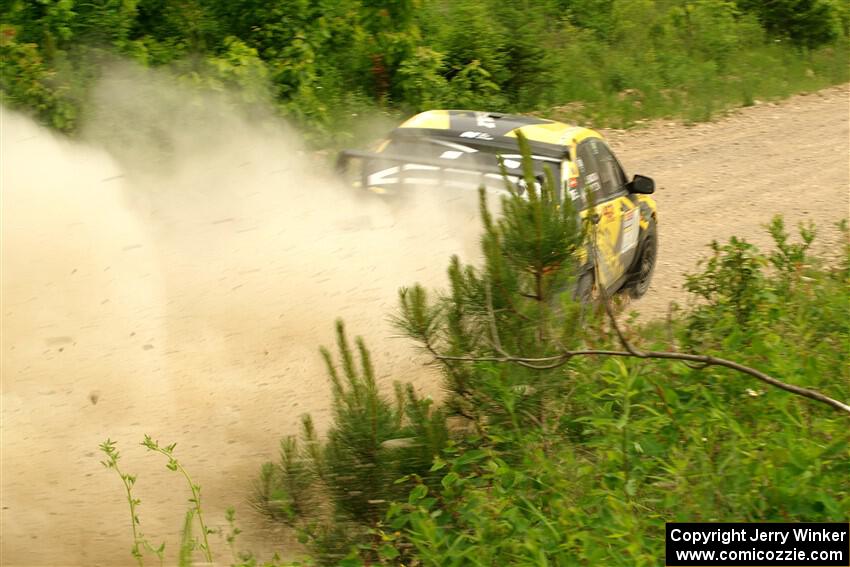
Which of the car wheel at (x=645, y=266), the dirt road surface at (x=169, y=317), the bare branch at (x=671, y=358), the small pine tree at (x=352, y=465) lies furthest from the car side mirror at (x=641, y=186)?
the small pine tree at (x=352, y=465)

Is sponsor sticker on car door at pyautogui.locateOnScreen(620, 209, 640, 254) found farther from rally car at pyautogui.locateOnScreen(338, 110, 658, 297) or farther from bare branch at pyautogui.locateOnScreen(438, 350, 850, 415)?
bare branch at pyautogui.locateOnScreen(438, 350, 850, 415)

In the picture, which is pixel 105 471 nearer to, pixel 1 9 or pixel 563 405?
pixel 563 405

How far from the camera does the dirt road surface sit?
5.63 m

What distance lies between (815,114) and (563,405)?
1380 cm

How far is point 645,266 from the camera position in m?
9.62

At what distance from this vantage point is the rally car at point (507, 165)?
24.7 ft

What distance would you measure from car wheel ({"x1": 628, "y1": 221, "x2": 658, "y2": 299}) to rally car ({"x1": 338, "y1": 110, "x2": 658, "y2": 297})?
386 mm

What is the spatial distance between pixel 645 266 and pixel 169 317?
4.61 metres

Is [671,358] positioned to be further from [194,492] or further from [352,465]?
[194,492]

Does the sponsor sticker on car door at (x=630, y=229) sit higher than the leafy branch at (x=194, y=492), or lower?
higher

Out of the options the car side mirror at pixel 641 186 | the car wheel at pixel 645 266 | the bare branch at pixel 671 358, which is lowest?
the car wheel at pixel 645 266

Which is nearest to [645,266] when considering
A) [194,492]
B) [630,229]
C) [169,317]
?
[630,229]

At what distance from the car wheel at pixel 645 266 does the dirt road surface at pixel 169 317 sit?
0.43ft

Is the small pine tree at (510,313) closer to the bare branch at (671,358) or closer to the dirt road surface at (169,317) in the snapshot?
the bare branch at (671,358)
